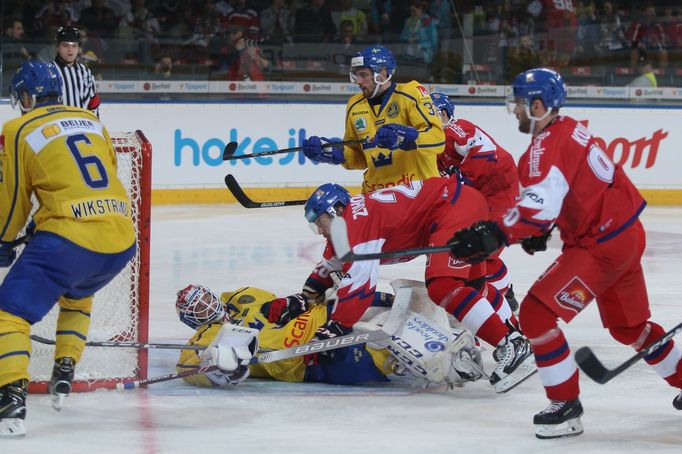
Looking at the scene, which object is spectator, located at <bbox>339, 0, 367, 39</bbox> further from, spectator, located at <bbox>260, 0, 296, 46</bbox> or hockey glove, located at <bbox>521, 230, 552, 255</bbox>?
hockey glove, located at <bbox>521, 230, 552, 255</bbox>

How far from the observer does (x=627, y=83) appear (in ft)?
35.8

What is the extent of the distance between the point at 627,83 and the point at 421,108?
5.69m

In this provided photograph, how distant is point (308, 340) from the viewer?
457cm

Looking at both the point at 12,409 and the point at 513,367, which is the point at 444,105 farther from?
the point at 12,409

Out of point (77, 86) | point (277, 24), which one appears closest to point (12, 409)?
point (77, 86)

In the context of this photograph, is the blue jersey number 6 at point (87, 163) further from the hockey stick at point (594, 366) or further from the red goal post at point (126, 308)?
the hockey stick at point (594, 366)

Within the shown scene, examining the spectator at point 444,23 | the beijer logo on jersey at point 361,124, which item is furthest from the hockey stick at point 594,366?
the spectator at point 444,23

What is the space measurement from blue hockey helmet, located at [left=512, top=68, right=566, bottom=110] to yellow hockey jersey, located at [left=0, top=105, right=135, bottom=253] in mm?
1340

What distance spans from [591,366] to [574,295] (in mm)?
223

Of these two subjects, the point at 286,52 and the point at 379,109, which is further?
the point at 286,52

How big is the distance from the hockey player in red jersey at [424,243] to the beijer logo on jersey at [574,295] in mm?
649

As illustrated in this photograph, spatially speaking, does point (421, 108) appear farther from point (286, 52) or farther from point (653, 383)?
point (286, 52)

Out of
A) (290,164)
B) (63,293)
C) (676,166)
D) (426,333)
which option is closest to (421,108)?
(426,333)

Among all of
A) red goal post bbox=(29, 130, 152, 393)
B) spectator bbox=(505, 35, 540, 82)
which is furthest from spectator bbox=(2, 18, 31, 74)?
red goal post bbox=(29, 130, 152, 393)
